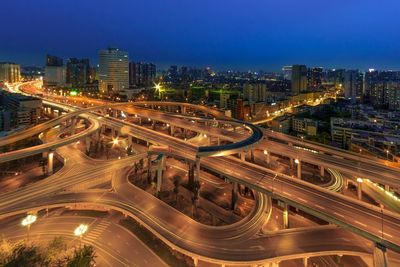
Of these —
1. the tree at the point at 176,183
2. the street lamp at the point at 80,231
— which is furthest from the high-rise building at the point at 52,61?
the street lamp at the point at 80,231

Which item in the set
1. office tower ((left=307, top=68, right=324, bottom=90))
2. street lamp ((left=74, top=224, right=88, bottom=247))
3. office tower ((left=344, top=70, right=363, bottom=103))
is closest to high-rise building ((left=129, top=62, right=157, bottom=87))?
office tower ((left=307, top=68, right=324, bottom=90))

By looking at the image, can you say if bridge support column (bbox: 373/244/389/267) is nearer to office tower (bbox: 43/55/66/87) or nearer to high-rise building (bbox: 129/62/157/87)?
high-rise building (bbox: 129/62/157/87)

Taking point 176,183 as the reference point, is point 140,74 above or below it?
above

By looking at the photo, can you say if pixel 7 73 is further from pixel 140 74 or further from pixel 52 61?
pixel 140 74

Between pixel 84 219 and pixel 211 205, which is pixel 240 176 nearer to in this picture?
pixel 211 205

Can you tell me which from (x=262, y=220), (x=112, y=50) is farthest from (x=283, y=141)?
(x=112, y=50)

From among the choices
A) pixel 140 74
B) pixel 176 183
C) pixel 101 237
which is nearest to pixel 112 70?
pixel 140 74
